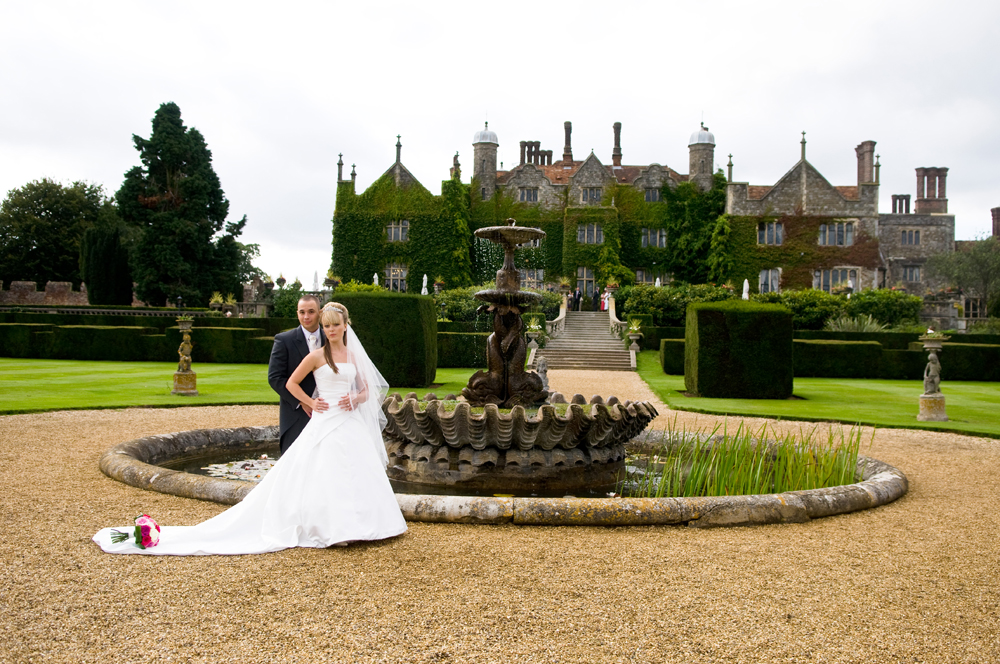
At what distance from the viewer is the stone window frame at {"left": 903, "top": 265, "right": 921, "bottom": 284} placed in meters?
43.8

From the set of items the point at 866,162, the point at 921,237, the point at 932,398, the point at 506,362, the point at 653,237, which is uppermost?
the point at 866,162

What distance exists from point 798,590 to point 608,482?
2.99 meters

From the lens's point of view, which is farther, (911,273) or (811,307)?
(911,273)

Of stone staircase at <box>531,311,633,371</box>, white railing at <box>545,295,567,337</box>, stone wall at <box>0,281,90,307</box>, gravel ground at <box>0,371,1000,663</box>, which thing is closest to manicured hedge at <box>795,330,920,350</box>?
stone staircase at <box>531,311,633,371</box>

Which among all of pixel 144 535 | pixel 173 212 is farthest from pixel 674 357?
pixel 173 212

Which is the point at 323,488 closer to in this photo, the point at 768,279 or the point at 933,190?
the point at 768,279

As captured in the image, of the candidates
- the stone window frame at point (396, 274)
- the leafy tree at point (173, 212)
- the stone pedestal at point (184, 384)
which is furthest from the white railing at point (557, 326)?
the leafy tree at point (173, 212)

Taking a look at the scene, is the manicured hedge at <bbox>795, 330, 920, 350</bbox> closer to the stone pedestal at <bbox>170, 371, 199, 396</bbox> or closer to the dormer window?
the dormer window

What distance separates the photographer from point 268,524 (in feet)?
13.0

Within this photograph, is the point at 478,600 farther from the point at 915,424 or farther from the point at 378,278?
the point at 378,278

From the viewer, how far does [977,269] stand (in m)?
38.2

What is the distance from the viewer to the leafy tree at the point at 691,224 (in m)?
34.1

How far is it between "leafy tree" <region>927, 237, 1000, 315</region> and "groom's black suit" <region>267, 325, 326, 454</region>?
41.2 metres

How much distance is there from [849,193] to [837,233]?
2.17 meters
